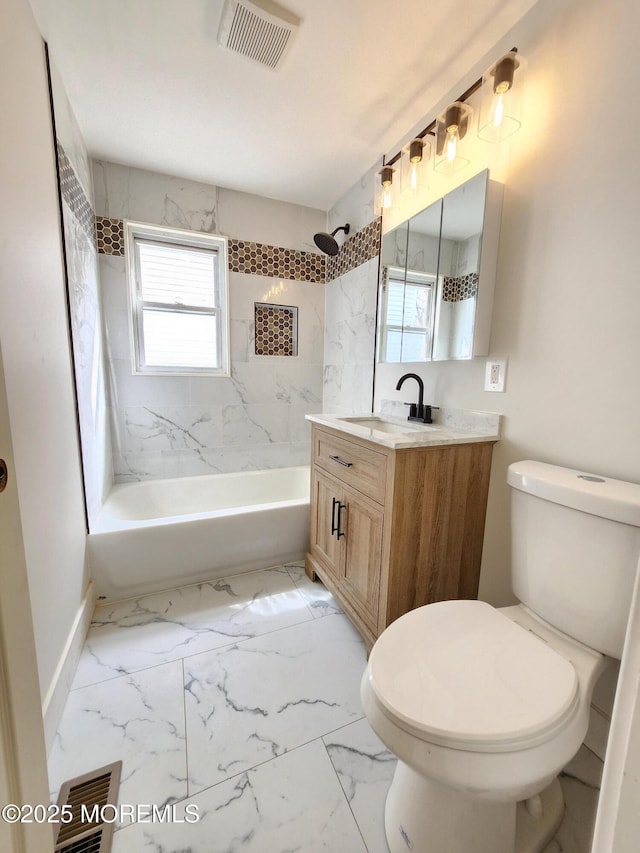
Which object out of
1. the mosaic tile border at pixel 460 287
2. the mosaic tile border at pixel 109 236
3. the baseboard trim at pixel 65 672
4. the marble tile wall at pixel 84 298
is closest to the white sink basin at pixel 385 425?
the mosaic tile border at pixel 460 287

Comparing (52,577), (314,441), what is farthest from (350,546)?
(52,577)

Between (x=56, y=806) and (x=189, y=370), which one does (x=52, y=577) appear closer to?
(x=56, y=806)

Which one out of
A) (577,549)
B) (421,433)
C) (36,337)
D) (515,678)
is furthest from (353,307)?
(515,678)

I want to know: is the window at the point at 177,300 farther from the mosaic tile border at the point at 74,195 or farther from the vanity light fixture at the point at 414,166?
the vanity light fixture at the point at 414,166

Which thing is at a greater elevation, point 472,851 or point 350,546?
point 350,546

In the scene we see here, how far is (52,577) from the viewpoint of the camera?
115 centimetres

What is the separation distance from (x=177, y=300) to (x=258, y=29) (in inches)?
58.2

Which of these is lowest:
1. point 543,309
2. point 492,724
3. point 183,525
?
point 183,525

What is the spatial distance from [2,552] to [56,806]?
869 millimetres

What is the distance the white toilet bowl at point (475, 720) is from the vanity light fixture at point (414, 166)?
5.90 ft

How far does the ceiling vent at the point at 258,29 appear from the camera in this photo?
3.76ft

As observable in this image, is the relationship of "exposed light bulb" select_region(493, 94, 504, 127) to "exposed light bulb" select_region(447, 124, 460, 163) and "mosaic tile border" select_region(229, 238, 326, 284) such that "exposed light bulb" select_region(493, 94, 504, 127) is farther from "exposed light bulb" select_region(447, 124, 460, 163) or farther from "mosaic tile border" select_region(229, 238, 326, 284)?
"mosaic tile border" select_region(229, 238, 326, 284)

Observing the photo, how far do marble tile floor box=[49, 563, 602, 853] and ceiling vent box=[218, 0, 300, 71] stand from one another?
91.4 inches

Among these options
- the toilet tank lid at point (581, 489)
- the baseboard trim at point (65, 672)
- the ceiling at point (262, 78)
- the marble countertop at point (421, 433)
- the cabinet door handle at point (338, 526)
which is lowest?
the baseboard trim at point (65, 672)
